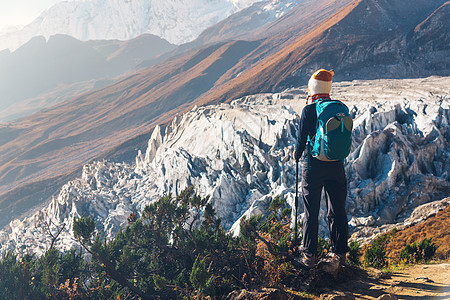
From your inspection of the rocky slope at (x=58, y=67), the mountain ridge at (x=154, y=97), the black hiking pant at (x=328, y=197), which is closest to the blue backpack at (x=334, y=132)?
the black hiking pant at (x=328, y=197)

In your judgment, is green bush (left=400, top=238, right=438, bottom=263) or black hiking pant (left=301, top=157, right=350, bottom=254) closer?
black hiking pant (left=301, top=157, right=350, bottom=254)

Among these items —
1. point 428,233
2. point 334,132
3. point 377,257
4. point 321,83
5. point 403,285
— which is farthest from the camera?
point 428,233

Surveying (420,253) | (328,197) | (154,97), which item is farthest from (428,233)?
(154,97)

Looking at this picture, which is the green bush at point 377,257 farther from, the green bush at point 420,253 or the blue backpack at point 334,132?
the blue backpack at point 334,132

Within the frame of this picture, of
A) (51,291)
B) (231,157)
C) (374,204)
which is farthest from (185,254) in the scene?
(231,157)

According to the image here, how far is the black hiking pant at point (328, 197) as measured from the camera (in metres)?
4.91

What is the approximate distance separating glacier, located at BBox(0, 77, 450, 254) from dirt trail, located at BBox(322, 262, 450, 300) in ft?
29.2

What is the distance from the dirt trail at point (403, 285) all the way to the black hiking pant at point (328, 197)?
24.1 inches

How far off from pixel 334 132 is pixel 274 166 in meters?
18.6

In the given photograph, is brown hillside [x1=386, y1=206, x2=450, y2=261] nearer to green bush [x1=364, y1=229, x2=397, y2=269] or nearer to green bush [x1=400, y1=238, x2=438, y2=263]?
green bush [x1=400, y1=238, x2=438, y2=263]

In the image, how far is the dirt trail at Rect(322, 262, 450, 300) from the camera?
177 inches

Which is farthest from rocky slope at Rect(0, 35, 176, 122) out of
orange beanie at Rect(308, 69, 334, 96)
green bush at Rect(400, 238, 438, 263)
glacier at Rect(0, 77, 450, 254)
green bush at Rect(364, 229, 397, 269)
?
green bush at Rect(400, 238, 438, 263)

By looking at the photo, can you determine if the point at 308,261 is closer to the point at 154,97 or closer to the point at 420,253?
the point at 420,253

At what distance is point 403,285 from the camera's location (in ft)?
16.0
